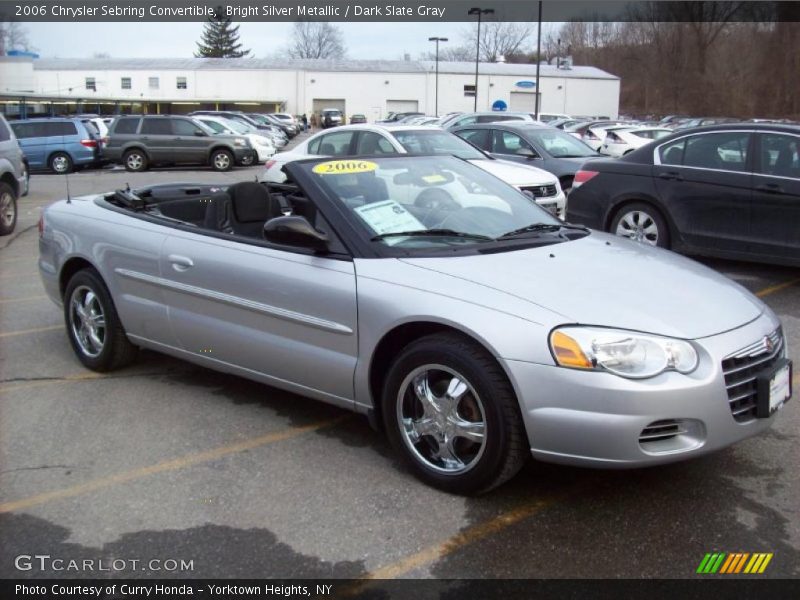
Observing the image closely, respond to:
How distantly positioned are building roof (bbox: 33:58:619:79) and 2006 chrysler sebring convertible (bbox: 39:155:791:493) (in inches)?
2951

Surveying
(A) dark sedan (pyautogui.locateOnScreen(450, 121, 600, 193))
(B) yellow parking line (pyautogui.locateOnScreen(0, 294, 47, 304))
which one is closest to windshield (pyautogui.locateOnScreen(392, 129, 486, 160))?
(A) dark sedan (pyautogui.locateOnScreen(450, 121, 600, 193))

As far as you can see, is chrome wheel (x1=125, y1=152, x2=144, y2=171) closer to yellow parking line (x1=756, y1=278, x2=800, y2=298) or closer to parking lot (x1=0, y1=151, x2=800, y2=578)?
yellow parking line (x1=756, y1=278, x2=800, y2=298)

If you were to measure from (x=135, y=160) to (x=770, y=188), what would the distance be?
21.2m

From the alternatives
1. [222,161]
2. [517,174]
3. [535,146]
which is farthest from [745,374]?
[222,161]

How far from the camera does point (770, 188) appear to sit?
7312 mm

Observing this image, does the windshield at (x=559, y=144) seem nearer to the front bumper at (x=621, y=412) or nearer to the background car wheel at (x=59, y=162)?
the front bumper at (x=621, y=412)

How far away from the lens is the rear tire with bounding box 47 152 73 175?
2382 cm

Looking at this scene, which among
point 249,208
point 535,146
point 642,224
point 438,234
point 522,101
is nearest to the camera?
point 438,234

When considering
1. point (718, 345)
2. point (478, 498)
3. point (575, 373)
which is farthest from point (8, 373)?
point (718, 345)

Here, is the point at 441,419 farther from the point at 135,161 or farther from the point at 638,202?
the point at 135,161

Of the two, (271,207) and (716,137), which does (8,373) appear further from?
(716,137)

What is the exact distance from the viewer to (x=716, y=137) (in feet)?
26.0

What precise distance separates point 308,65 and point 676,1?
34.8 meters
